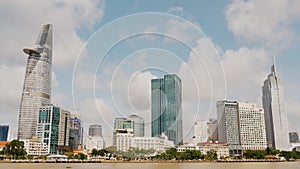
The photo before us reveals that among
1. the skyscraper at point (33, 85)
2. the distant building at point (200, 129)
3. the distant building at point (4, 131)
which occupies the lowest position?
the distant building at point (200, 129)

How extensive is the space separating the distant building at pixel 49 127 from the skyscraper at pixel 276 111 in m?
46.3

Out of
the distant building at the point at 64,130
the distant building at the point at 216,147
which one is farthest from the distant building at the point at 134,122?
the distant building at the point at 64,130

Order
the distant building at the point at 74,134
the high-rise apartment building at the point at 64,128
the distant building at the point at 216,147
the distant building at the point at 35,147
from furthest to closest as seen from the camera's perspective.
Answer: the distant building at the point at 74,134
the high-rise apartment building at the point at 64,128
the distant building at the point at 35,147
the distant building at the point at 216,147

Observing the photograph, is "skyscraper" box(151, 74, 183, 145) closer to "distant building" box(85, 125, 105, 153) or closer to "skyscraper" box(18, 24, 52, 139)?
"distant building" box(85, 125, 105, 153)

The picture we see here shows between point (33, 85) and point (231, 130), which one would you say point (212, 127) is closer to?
point (231, 130)

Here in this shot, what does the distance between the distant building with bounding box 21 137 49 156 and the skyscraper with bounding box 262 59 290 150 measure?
47817 mm

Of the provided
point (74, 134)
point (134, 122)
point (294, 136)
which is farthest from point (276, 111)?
point (134, 122)

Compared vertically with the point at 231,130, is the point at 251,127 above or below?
above

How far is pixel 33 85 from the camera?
7119cm

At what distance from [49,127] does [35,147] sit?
629 cm

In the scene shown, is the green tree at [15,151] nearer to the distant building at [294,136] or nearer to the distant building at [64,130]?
the distant building at [64,130]

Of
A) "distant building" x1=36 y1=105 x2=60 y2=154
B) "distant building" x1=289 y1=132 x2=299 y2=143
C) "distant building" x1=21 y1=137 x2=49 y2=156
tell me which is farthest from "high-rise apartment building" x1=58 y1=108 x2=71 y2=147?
"distant building" x1=289 y1=132 x2=299 y2=143

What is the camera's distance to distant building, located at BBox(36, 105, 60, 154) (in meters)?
66.6

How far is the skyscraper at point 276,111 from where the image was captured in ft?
244
